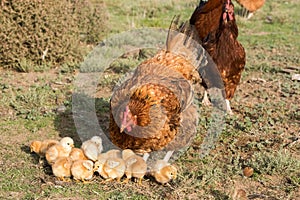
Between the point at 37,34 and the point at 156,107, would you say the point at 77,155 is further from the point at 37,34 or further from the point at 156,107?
the point at 37,34

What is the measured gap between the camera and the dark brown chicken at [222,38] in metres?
5.80

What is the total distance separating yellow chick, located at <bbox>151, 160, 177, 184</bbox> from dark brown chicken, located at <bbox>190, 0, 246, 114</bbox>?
6.50 feet

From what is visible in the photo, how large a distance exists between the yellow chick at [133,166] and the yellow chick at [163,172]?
9 cm

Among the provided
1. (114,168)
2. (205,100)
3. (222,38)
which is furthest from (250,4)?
(114,168)

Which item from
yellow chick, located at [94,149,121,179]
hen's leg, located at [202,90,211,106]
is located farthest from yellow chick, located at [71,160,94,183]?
hen's leg, located at [202,90,211,106]

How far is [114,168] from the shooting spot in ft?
13.5

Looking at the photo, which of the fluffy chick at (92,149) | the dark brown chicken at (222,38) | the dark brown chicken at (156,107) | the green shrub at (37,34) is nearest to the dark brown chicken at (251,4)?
the green shrub at (37,34)

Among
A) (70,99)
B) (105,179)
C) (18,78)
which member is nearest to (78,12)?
(18,78)

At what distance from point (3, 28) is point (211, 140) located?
11.5 feet

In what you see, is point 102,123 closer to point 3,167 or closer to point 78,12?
point 3,167

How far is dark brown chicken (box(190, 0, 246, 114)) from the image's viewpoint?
19.0 ft

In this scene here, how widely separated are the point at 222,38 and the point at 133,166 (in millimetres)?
2321

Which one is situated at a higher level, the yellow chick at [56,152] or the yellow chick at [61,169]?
the yellow chick at [56,152]

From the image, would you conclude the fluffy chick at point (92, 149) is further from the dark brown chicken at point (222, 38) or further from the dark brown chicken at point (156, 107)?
the dark brown chicken at point (222, 38)
